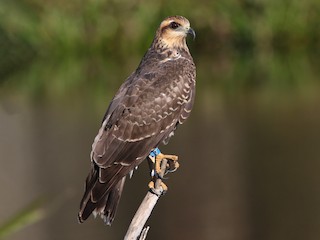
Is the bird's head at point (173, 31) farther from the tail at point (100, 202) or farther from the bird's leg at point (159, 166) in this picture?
the tail at point (100, 202)

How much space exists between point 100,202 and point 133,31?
1686cm

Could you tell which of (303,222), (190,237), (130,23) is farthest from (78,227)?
(130,23)

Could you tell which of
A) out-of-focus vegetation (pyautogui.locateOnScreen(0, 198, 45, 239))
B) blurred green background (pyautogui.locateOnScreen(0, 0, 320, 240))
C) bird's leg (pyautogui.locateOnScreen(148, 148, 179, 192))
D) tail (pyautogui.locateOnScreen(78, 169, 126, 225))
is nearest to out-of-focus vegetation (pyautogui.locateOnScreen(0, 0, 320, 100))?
blurred green background (pyautogui.locateOnScreen(0, 0, 320, 240))

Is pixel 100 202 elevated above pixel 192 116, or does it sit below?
above

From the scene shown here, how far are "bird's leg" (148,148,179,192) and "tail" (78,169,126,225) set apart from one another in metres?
0.18

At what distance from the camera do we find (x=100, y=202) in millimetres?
5418

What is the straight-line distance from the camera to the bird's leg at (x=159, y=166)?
5.60m

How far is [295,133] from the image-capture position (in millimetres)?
14047

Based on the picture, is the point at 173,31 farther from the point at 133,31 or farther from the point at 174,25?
the point at 133,31

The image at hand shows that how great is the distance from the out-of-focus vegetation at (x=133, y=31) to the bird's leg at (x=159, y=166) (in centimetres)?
1510

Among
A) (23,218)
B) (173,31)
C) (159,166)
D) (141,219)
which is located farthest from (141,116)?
(23,218)

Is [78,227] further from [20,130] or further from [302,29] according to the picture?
[302,29]

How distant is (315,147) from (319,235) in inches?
119

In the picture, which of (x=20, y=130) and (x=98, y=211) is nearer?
(x=98, y=211)
